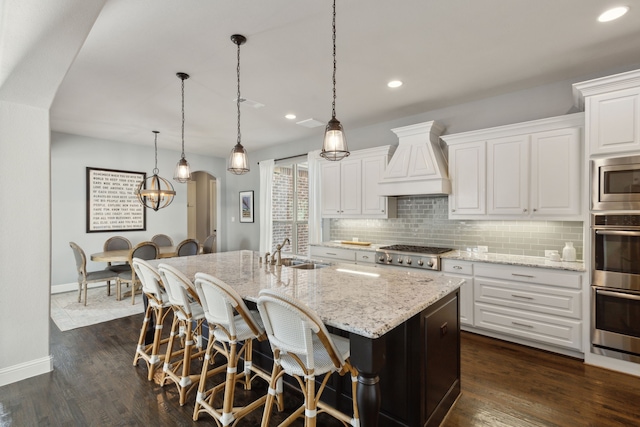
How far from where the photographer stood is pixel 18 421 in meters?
2.04

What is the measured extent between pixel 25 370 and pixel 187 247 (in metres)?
2.78

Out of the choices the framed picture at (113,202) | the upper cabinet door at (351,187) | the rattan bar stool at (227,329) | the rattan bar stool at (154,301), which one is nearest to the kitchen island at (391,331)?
the rattan bar stool at (227,329)

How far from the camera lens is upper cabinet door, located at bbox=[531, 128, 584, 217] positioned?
9.77 feet

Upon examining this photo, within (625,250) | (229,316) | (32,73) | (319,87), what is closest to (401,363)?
(229,316)

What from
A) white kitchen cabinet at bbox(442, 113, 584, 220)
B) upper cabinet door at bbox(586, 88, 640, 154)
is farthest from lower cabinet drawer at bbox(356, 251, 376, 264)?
upper cabinet door at bbox(586, 88, 640, 154)

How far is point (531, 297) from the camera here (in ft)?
9.89

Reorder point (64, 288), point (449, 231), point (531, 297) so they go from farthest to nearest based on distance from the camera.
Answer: point (64, 288) → point (449, 231) → point (531, 297)

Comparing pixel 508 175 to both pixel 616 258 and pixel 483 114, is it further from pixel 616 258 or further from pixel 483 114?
pixel 616 258

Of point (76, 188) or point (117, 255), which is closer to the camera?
point (117, 255)

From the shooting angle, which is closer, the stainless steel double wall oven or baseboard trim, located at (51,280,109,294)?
the stainless steel double wall oven

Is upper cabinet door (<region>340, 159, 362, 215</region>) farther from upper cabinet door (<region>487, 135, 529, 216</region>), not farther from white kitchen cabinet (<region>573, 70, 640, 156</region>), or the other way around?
white kitchen cabinet (<region>573, 70, 640, 156</region>)

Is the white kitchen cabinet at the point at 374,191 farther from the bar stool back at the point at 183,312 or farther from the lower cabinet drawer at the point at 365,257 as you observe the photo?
the bar stool back at the point at 183,312

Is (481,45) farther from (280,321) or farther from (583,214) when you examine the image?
(280,321)

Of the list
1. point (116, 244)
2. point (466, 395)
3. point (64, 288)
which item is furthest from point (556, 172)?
point (64, 288)
